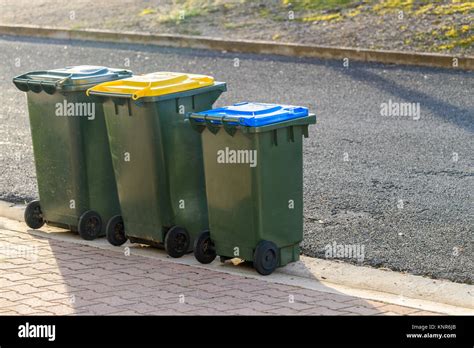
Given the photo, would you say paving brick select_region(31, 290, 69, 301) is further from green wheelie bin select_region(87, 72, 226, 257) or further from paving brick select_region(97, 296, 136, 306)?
green wheelie bin select_region(87, 72, 226, 257)

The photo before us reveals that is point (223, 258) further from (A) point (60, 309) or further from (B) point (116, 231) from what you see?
(A) point (60, 309)

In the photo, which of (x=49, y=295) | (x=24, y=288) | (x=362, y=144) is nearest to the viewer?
(x=49, y=295)

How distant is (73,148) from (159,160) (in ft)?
2.98

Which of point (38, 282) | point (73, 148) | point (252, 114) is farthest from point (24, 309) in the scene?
point (252, 114)

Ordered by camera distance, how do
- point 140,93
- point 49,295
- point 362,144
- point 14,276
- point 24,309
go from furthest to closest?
point 362,144 < point 140,93 < point 14,276 < point 49,295 < point 24,309

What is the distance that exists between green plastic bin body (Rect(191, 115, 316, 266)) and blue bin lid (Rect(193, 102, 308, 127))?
42 mm

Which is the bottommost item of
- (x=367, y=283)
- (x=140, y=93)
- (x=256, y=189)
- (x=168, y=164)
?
(x=367, y=283)

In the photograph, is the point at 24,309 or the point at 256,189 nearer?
the point at 24,309

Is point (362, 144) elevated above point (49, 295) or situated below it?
above

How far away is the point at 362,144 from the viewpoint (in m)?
11.2

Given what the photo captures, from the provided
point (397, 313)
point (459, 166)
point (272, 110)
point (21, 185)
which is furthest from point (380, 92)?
point (397, 313)

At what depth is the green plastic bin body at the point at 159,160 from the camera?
7965 millimetres

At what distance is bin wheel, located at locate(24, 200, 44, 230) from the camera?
901cm

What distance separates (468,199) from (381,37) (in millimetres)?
6732
